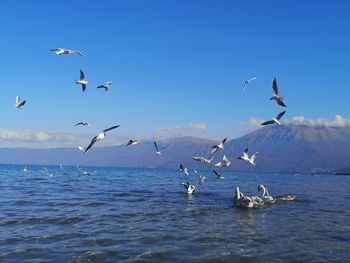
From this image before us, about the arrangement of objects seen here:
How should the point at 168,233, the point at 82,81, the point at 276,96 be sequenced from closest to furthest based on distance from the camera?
the point at 276,96 → the point at 168,233 → the point at 82,81

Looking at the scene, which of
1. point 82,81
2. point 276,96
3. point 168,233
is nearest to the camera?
point 276,96

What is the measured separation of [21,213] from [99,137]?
10.2 m

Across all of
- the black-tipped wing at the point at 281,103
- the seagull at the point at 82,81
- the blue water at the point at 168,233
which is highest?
the seagull at the point at 82,81

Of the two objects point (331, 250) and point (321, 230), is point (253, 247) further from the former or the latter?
point (321, 230)

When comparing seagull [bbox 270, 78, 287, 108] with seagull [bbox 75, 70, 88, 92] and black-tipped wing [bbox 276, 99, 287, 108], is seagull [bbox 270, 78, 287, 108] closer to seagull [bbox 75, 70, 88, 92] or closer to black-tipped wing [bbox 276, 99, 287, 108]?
black-tipped wing [bbox 276, 99, 287, 108]

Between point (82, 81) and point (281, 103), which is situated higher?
point (82, 81)

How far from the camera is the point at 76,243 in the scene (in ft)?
65.0

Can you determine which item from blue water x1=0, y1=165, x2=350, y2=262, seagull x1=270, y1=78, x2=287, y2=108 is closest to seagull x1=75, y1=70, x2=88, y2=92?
blue water x1=0, y1=165, x2=350, y2=262

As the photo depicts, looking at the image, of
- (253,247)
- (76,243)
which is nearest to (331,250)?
(253,247)

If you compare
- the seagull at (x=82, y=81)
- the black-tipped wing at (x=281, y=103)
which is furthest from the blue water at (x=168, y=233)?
the seagull at (x=82, y=81)

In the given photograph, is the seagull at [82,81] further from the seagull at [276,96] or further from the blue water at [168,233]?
the seagull at [276,96]

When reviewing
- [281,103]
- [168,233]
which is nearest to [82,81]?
[168,233]

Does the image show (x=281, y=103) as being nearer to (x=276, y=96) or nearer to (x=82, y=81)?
(x=276, y=96)

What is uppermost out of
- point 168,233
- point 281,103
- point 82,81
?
point 82,81
